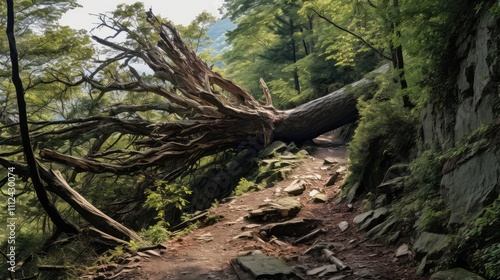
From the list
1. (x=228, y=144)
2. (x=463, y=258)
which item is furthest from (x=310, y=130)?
(x=463, y=258)

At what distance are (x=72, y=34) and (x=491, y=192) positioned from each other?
12.2m

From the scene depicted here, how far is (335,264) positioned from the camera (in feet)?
16.1

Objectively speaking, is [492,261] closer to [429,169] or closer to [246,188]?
[429,169]

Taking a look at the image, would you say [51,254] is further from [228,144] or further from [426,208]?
[228,144]

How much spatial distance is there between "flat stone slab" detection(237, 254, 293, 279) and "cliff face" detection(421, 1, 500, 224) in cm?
199

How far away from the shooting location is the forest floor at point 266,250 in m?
4.70

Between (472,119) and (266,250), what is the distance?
131 inches

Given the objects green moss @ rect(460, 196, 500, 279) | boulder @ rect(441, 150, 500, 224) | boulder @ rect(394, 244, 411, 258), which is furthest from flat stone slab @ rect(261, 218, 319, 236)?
green moss @ rect(460, 196, 500, 279)

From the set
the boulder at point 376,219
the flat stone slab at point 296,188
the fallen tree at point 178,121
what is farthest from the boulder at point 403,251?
the fallen tree at point 178,121

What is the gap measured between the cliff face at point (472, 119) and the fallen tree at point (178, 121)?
5142 millimetres

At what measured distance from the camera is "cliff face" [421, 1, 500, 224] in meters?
3.69

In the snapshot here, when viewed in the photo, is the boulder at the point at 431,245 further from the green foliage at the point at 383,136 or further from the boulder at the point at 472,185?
the green foliage at the point at 383,136

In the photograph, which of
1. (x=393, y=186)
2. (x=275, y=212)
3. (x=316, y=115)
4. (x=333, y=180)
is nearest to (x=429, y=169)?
(x=393, y=186)

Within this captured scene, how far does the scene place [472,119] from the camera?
445cm
